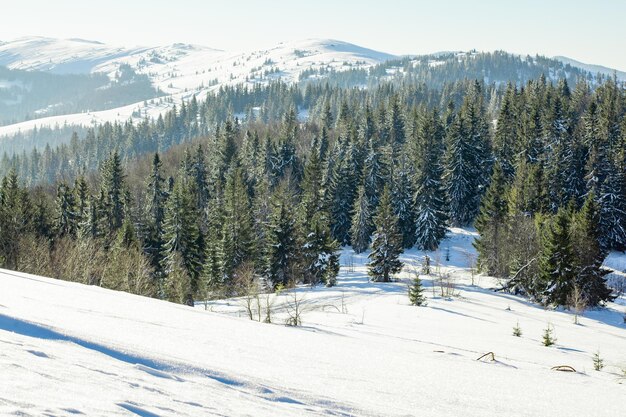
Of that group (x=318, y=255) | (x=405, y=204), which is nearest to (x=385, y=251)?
(x=318, y=255)

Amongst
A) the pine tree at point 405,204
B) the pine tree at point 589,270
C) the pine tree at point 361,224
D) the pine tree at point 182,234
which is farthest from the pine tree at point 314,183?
the pine tree at point 589,270

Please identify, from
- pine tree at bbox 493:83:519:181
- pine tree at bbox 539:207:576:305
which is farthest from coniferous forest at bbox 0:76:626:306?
pine tree at bbox 493:83:519:181

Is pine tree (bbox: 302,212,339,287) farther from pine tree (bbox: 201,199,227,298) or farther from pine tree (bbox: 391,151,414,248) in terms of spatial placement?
pine tree (bbox: 391,151,414,248)

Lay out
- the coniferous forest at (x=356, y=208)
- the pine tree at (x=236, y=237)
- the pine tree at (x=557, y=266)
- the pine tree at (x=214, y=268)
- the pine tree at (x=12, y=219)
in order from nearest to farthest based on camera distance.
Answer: the pine tree at (x=557, y=266) → the pine tree at (x=12, y=219) → the coniferous forest at (x=356, y=208) → the pine tree at (x=214, y=268) → the pine tree at (x=236, y=237)

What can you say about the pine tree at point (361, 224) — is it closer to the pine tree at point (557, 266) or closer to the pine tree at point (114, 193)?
the pine tree at point (557, 266)

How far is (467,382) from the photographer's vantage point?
9.30m

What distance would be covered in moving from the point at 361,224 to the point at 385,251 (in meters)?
18.8

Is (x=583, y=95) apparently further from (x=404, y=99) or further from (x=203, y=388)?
(x=203, y=388)

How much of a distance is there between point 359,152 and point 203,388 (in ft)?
265

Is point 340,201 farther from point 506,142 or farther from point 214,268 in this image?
point 214,268

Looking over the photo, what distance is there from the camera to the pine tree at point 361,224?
231ft

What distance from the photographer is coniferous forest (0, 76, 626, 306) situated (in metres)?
45.3

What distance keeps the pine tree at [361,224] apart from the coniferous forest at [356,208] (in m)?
0.20

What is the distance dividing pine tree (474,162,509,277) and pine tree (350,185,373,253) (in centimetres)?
1483
